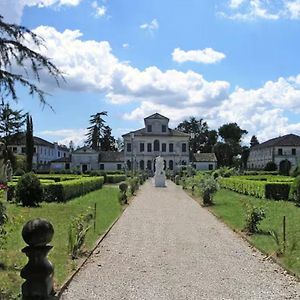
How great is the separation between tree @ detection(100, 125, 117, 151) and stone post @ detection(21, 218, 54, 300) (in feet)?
363

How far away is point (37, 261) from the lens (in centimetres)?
550

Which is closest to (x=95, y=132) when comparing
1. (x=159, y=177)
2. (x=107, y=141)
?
(x=107, y=141)

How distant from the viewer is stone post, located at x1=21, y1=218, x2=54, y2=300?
5.41m

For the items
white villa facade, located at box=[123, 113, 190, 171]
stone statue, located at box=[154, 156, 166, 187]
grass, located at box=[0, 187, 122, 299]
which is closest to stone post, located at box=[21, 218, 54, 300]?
grass, located at box=[0, 187, 122, 299]

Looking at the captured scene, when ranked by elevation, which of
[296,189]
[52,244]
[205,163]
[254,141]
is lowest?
[52,244]

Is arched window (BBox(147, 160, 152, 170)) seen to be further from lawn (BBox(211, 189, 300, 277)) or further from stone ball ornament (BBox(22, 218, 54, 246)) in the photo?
stone ball ornament (BBox(22, 218, 54, 246))

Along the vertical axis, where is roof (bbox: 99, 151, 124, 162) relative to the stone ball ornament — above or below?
above

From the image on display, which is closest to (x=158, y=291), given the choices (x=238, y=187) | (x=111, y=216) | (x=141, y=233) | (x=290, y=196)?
(x=141, y=233)

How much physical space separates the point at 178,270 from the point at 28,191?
13.9 metres

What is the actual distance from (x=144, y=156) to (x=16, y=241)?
83553 mm

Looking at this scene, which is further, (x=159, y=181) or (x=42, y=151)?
(x=42, y=151)

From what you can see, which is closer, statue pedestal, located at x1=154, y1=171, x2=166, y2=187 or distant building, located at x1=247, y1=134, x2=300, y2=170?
statue pedestal, located at x1=154, y1=171, x2=166, y2=187

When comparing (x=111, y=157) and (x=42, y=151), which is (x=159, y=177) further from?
(x=42, y=151)

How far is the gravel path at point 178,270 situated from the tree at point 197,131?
10651 centimetres
